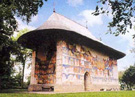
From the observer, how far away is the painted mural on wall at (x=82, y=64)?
14.6m

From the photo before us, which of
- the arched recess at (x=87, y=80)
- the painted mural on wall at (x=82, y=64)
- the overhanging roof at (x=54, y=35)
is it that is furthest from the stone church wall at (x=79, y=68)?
the overhanging roof at (x=54, y=35)

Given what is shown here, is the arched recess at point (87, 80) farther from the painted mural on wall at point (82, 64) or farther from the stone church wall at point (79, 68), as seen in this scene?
the painted mural on wall at point (82, 64)

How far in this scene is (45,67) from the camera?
16000 mm

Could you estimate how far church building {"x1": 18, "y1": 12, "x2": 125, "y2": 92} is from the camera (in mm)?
14062

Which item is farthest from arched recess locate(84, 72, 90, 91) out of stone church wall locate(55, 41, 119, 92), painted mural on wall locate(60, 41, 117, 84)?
painted mural on wall locate(60, 41, 117, 84)

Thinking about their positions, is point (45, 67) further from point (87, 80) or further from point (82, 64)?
point (87, 80)

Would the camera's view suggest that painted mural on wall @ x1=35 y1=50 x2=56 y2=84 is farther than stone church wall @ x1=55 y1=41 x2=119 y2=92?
Yes

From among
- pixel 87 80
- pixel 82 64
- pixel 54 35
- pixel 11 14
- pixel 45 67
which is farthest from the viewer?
pixel 87 80

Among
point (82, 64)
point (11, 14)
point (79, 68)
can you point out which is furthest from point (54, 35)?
point (11, 14)

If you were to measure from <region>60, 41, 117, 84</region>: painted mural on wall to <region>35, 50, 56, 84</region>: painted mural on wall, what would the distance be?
151 centimetres

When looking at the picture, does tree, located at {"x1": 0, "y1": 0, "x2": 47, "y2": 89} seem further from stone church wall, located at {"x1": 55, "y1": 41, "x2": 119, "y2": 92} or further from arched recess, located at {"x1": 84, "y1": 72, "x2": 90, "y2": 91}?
arched recess, located at {"x1": 84, "y1": 72, "x2": 90, "y2": 91}

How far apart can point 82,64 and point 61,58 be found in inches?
133

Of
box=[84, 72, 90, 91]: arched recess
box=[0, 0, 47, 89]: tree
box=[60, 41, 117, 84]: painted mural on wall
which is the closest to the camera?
box=[0, 0, 47, 89]: tree

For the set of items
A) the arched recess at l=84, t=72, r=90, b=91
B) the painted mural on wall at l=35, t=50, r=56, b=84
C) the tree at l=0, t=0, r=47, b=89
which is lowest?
the arched recess at l=84, t=72, r=90, b=91
